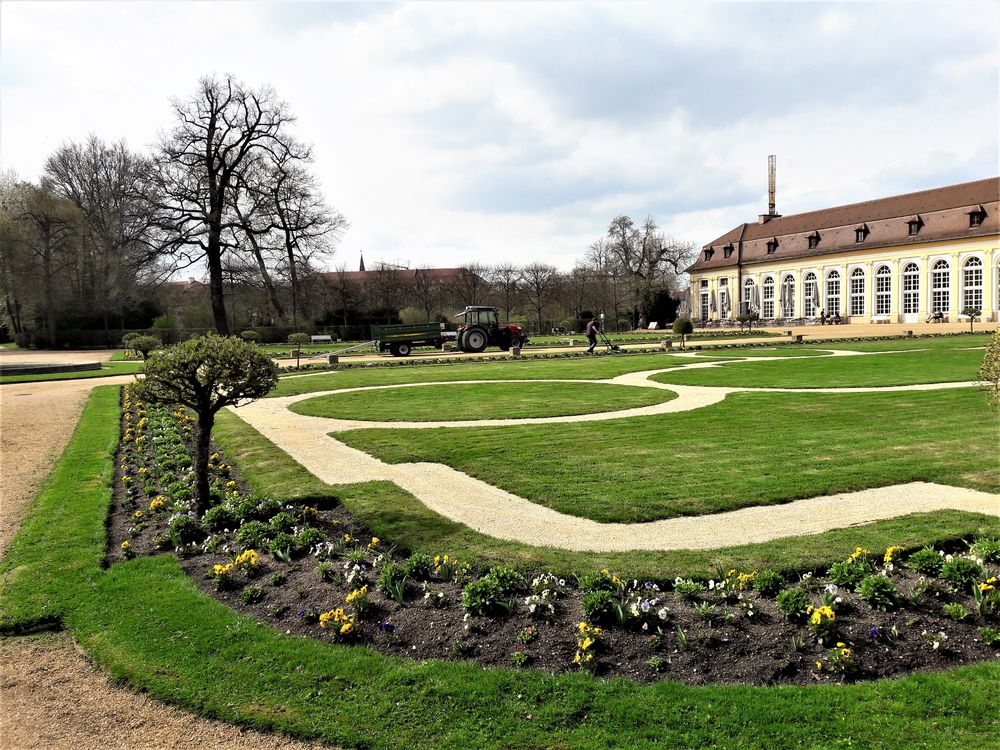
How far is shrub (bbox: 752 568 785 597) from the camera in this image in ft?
16.0

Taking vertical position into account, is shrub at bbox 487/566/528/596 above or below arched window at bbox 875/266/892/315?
below

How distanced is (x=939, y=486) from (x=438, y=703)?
20.7ft

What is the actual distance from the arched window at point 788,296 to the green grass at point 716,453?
60118mm

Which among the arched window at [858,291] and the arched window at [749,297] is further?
the arched window at [749,297]

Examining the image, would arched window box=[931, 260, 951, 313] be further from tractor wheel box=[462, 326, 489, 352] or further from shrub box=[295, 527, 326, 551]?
shrub box=[295, 527, 326, 551]

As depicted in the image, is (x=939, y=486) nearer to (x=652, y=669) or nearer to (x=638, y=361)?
(x=652, y=669)

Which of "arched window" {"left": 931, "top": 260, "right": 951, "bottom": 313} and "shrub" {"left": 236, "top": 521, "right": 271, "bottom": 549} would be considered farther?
"arched window" {"left": 931, "top": 260, "right": 951, "bottom": 313}

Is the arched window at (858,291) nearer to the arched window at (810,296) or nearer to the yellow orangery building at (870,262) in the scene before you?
the yellow orangery building at (870,262)

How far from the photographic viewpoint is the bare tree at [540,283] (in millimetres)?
68562

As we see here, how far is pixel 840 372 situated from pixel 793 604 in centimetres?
1720

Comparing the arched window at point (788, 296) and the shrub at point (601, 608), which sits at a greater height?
the arched window at point (788, 296)

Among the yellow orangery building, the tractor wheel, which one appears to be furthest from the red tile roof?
the tractor wheel

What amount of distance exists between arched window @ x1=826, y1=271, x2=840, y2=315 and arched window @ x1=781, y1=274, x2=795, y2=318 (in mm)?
4099

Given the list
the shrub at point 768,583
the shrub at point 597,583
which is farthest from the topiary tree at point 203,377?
the shrub at point 768,583
